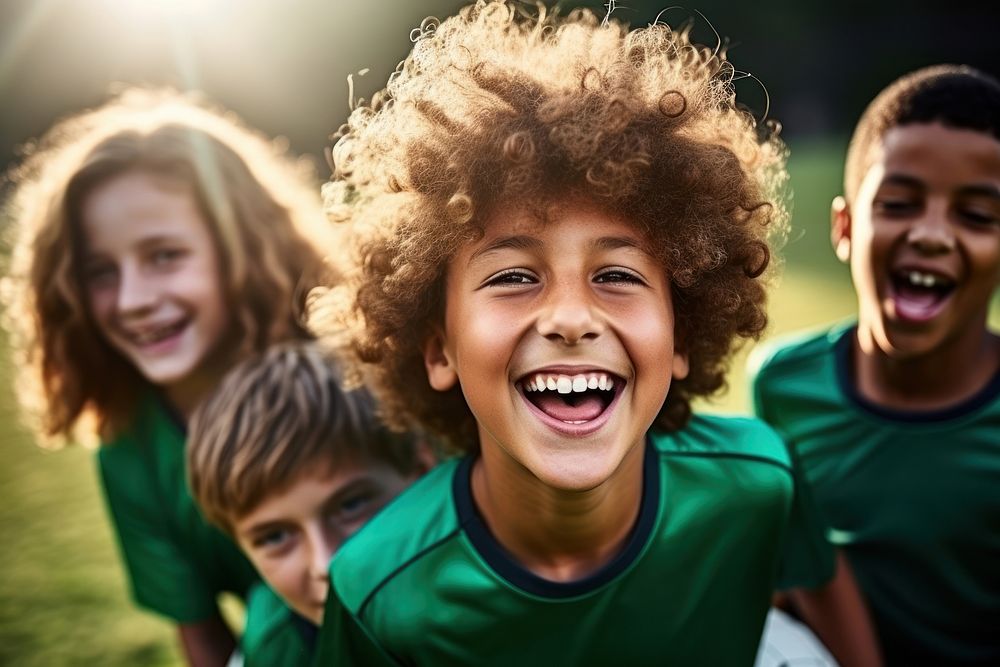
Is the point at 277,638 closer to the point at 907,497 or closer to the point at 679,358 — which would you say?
the point at 679,358

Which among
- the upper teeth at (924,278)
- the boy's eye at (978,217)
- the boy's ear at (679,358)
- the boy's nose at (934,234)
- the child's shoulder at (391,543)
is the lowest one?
the child's shoulder at (391,543)

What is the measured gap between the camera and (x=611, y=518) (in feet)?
5.49

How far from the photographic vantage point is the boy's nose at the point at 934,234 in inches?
78.2

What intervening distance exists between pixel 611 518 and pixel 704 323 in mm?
417

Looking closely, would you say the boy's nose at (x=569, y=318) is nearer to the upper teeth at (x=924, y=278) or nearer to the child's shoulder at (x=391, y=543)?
the child's shoulder at (x=391, y=543)

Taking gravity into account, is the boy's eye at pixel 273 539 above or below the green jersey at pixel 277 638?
above

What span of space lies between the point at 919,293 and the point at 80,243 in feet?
6.96

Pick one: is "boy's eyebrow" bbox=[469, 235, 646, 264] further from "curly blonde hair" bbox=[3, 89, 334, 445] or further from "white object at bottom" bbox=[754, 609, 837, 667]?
"white object at bottom" bbox=[754, 609, 837, 667]

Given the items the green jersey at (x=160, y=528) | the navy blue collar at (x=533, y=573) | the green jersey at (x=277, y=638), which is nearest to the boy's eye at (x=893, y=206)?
the navy blue collar at (x=533, y=573)

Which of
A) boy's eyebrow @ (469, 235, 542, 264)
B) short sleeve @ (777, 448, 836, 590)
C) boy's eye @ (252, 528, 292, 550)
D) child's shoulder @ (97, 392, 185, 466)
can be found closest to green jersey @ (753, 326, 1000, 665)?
short sleeve @ (777, 448, 836, 590)

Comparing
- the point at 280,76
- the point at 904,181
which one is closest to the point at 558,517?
the point at 904,181

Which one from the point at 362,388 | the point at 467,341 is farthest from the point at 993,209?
the point at 362,388

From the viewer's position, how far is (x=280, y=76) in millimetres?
13422

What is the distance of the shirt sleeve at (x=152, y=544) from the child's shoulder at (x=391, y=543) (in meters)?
1.08
